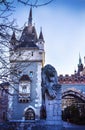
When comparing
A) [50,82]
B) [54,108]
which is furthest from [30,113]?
[50,82]

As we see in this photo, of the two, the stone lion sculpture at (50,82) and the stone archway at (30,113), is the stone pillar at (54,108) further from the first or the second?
the stone archway at (30,113)

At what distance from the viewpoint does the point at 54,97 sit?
33.3 feet

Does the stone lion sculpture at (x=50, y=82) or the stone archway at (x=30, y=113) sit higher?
the stone lion sculpture at (x=50, y=82)

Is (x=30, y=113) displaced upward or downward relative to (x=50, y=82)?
downward

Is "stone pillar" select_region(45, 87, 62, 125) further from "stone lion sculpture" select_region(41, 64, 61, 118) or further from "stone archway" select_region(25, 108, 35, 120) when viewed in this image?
"stone archway" select_region(25, 108, 35, 120)

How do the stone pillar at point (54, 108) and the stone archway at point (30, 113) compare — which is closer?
the stone pillar at point (54, 108)

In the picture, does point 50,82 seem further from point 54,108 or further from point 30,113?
point 30,113

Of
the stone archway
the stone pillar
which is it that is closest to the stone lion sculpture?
the stone pillar

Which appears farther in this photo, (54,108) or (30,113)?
(30,113)

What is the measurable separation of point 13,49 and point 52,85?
16.0ft

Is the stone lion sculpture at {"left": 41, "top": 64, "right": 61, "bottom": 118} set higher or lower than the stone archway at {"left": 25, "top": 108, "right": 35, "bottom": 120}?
higher

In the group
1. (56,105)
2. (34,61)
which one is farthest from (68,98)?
(56,105)

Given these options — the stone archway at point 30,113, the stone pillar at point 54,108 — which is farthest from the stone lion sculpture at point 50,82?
the stone archway at point 30,113

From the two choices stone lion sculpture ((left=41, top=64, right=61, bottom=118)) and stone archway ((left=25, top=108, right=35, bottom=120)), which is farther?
stone archway ((left=25, top=108, right=35, bottom=120))
